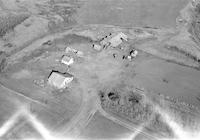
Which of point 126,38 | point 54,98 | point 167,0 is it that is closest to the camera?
point 54,98

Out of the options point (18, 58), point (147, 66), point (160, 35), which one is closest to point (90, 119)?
point (147, 66)

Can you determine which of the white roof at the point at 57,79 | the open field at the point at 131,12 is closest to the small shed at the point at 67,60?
the white roof at the point at 57,79

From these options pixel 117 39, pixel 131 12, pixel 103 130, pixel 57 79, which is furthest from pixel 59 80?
pixel 131 12

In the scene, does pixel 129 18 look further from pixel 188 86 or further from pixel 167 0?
pixel 188 86

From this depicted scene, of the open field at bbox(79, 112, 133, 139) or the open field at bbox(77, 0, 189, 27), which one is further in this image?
the open field at bbox(77, 0, 189, 27)

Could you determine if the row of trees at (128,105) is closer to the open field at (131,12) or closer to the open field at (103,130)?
the open field at (103,130)

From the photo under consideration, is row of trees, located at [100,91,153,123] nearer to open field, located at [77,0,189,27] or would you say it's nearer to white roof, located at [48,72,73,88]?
white roof, located at [48,72,73,88]

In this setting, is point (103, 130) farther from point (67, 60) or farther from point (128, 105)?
point (67, 60)

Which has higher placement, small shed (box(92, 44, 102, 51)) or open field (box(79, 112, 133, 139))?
small shed (box(92, 44, 102, 51))

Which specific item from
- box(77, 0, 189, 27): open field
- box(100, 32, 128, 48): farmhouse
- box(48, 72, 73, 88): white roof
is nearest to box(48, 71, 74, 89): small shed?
box(48, 72, 73, 88): white roof
